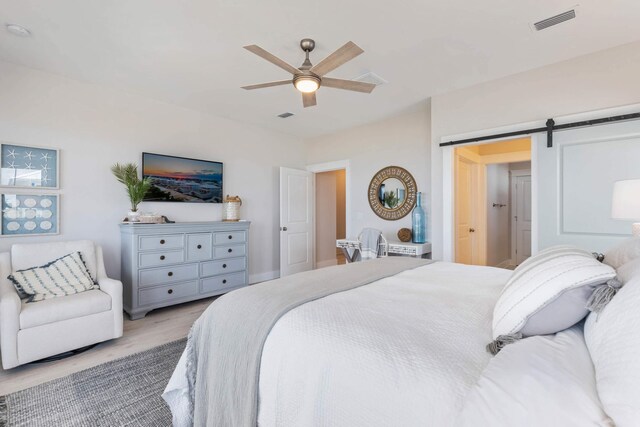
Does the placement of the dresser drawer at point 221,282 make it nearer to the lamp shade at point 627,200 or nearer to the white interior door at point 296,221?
the white interior door at point 296,221

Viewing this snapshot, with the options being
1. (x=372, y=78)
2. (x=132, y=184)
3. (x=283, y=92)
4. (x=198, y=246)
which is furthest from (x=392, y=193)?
(x=132, y=184)

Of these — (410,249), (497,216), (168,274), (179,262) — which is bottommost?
(168,274)

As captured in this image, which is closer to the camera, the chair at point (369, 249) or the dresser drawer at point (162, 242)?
the dresser drawer at point (162, 242)

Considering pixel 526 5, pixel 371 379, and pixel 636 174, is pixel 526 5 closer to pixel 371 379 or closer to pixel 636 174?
pixel 636 174

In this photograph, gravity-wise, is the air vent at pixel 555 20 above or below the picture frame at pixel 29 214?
above

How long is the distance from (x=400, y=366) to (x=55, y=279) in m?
3.14

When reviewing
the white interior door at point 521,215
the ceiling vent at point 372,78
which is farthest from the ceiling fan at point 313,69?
the white interior door at point 521,215

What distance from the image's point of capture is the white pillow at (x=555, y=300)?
0.90 meters

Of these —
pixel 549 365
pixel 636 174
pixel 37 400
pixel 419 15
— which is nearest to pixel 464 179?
pixel 636 174

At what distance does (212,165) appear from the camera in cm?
437

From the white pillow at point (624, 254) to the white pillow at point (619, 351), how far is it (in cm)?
31

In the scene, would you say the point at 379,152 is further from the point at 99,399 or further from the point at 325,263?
the point at 99,399

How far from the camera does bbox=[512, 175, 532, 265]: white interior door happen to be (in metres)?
6.02

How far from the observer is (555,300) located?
3.03ft
